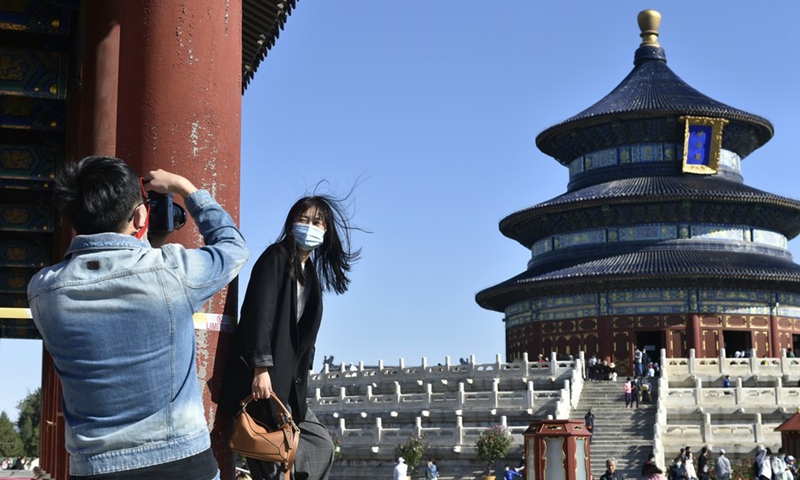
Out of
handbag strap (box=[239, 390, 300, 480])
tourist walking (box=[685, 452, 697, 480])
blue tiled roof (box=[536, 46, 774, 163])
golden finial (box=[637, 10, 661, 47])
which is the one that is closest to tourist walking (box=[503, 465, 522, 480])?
tourist walking (box=[685, 452, 697, 480])

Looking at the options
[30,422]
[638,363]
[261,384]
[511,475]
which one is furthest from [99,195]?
[30,422]

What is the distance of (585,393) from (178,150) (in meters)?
27.3

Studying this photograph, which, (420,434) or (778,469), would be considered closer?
(778,469)

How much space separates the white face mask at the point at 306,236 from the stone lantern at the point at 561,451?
43.7ft

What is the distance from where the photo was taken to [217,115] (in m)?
5.32

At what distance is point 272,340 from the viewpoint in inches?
189

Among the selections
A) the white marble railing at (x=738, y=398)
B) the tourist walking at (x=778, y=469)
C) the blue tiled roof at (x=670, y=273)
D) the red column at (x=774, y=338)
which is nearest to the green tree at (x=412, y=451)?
the white marble railing at (x=738, y=398)

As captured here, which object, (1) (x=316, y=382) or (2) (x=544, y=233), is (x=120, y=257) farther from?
(2) (x=544, y=233)

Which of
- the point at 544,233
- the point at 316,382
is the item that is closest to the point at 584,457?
the point at 316,382

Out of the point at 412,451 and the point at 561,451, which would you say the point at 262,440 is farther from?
the point at 412,451

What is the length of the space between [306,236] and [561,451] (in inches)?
533

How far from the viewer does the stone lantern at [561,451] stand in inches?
698

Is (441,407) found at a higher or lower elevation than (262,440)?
lower

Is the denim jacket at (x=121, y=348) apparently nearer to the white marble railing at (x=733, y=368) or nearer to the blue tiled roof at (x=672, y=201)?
the white marble railing at (x=733, y=368)
